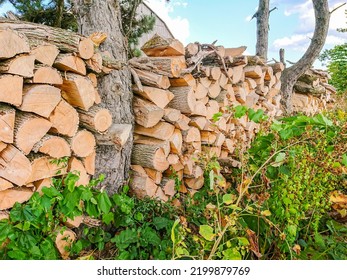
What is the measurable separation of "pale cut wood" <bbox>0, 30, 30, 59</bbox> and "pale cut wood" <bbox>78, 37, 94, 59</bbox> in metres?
0.31

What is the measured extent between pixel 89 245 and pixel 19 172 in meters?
0.65

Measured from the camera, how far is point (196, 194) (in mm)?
2807

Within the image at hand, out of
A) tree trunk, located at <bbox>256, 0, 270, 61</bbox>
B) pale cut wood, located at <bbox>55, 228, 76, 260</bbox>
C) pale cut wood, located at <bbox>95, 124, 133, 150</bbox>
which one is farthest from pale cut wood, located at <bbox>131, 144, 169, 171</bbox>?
tree trunk, located at <bbox>256, 0, 270, 61</bbox>

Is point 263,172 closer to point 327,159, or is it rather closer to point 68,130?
point 327,159

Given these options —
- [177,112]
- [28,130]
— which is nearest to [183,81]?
[177,112]

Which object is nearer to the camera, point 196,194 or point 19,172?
point 19,172

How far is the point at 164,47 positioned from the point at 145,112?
586mm

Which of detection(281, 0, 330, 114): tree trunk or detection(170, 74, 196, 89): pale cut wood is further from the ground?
detection(281, 0, 330, 114): tree trunk

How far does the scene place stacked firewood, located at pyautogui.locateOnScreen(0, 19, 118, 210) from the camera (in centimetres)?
166

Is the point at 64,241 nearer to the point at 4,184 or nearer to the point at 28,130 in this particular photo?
the point at 4,184

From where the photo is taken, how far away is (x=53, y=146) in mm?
1863

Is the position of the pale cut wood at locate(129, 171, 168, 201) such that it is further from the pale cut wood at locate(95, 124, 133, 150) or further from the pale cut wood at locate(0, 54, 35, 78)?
the pale cut wood at locate(0, 54, 35, 78)

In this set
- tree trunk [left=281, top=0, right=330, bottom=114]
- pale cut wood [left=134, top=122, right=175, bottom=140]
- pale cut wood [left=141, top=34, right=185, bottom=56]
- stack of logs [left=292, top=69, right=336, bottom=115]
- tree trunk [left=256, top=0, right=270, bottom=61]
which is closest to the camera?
pale cut wood [left=134, top=122, right=175, bottom=140]
